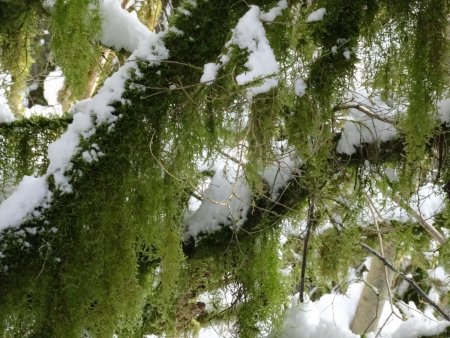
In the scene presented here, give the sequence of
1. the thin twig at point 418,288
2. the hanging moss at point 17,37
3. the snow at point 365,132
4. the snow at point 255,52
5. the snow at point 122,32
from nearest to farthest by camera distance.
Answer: the snow at point 255,52, the hanging moss at point 17,37, the snow at point 365,132, the snow at point 122,32, the thin twig at point 418,288

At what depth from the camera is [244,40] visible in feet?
5.38

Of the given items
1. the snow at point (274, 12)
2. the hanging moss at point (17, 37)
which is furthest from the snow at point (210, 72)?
the hanging moss at point (17, 37)

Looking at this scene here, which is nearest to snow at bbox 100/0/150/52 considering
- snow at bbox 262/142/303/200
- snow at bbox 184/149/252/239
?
snow at bbox 184/149/252/239

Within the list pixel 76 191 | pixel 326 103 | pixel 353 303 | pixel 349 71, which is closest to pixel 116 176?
pixel 76 191

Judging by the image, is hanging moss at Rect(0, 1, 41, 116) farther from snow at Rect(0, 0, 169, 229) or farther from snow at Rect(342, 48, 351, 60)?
snow at Rect(342, 48, 351, 60)

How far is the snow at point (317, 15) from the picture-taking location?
176 centimetres

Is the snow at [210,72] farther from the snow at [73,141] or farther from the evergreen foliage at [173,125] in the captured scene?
the snow at [73,141]

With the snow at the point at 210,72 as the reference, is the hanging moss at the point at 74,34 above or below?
above

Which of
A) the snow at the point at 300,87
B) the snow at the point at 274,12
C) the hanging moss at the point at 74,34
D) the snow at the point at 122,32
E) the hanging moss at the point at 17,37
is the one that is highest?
the snow at the point at 122,32

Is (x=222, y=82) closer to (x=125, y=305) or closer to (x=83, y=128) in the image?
(x=83, y=128)

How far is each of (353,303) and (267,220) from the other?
148 inches

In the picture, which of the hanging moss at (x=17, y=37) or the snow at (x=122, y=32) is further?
the snow at (x=122, y=32)

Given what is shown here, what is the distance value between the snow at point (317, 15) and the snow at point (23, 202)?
42.5 inches

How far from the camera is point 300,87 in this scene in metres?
1.76
